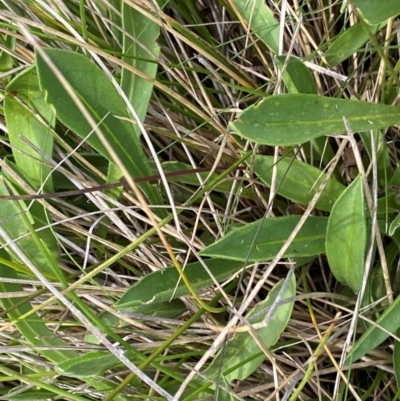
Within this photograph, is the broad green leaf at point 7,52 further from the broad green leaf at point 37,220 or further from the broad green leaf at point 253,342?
the broad green leaf at point 253,342

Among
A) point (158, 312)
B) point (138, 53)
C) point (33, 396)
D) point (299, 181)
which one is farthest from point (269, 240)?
point (33, 396)

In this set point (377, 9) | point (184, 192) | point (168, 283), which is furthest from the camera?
point (184, 192)

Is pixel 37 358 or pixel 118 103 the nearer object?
pixel 118 103

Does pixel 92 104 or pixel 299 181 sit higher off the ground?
pixel 92 104

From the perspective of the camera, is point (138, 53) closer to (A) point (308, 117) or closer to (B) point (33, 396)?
(A) point (308, 117)

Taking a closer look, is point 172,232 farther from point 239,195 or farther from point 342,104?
point 342,104

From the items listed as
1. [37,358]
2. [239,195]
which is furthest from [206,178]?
[37,358]

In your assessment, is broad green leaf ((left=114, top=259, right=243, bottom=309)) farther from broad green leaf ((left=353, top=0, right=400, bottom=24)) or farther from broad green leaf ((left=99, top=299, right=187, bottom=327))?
broad green leaf ((left=353, top=0, right=400, bottom=24))
